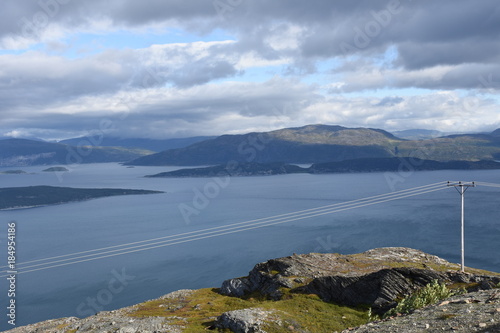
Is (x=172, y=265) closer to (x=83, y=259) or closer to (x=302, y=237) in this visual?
(x=83, y=259)

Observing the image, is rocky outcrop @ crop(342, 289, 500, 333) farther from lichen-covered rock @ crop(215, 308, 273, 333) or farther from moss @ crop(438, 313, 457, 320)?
lichen-covered rock @ crop(215, 308, 273, 333)

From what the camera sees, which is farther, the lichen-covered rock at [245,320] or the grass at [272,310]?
the grass at [272,310]

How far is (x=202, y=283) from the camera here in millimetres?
142625

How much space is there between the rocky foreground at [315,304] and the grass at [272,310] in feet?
0.38

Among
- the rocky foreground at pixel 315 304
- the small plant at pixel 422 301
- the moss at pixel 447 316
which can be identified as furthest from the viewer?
the small plant at pixel 422 301

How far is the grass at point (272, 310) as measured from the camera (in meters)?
44.9

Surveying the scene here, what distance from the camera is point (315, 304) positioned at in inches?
2140

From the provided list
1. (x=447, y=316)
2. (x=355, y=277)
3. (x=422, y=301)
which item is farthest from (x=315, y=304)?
(x=447, y=316)

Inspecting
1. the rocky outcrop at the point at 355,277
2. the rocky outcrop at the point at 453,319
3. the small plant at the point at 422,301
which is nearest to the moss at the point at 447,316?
the rocky outcrop at the point at 453,319

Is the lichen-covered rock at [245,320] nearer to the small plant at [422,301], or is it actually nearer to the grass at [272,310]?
the grass at [272,310]

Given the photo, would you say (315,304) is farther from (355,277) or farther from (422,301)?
(422,301)

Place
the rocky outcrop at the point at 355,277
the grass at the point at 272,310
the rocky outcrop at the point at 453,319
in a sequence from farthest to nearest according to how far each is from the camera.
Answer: the rocky outcrop at the point at 355,277, the grass at the point at 272,310, the rocky outcrop at the point at 453,319

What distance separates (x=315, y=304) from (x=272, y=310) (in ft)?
31.6

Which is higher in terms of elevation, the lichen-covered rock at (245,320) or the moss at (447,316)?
the moss at (447,316)
